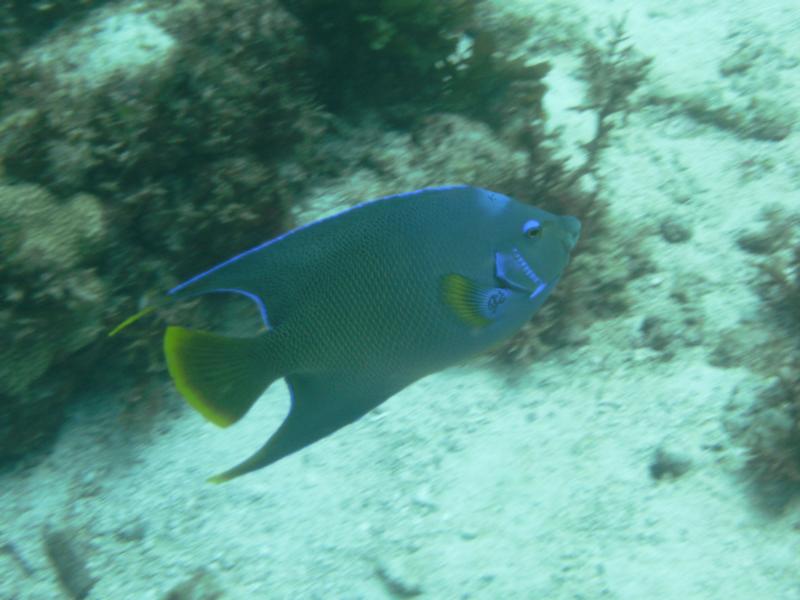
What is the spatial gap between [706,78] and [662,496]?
3.97 metres

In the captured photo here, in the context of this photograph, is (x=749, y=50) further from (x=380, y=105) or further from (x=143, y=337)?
(x=143, y=337)

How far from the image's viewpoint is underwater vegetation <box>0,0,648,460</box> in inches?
118

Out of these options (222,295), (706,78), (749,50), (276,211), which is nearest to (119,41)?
(276,211)

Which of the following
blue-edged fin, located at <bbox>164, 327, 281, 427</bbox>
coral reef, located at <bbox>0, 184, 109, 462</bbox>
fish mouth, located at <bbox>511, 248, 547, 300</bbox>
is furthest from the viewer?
coral reef, located at <bbox>0, 184, 109, 462</bbox>

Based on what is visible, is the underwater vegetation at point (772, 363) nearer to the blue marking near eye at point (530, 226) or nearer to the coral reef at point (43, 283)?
the blue marking near eye at point (530, 226)

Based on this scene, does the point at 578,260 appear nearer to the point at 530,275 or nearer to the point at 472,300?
the point at 530,275

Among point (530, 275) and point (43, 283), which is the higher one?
point (530, 275)

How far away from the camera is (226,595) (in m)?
2.69

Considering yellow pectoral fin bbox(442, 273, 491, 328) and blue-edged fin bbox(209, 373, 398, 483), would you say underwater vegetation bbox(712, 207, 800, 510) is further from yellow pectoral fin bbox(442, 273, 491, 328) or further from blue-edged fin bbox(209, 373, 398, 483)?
blue-edged fin bbox(209, 373, 398, 483)

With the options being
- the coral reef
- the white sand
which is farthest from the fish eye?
the coral reef

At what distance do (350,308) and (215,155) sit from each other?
212cm

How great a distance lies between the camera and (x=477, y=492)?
278 centimetres

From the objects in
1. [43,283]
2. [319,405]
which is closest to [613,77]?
[319,405]

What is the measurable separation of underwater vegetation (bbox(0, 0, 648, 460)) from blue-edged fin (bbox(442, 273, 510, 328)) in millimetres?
1498
